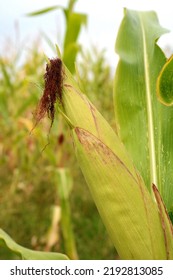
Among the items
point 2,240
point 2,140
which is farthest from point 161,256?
point 2,140

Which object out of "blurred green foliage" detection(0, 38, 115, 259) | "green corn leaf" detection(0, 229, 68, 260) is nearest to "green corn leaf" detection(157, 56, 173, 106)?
"green corn leaf" detection(0, 229, 68, 260)

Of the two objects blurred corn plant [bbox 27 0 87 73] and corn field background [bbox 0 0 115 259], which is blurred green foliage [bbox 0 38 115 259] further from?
blurred corn plant [bbox 27 0 87 73]

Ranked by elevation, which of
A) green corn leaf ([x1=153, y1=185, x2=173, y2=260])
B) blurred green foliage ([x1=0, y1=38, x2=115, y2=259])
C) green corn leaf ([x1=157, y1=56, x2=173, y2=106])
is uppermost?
green corn leaf ([x1=157, y1=56, x2=173, y2=106])

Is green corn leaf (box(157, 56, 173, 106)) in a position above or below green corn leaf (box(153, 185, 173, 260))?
above

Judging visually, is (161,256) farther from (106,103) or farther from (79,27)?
(106,103)

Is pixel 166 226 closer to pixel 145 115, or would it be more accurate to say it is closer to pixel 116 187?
pixel 116 187

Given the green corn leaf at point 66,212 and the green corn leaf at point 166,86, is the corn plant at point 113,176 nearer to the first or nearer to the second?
the green corn leaf at point 166,86

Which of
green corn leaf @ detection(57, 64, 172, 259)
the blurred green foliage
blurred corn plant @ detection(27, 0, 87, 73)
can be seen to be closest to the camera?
green corn leaf @ detection(57, 64, 172, 259)

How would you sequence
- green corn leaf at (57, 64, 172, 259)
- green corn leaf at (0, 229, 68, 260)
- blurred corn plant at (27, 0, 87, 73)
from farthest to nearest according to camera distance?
blurred corn plant at (27, 0, 87, 73) < green corn leaf at (0, 229, 68, 260) < green corn leaf at (57, 64, 172, 259)
